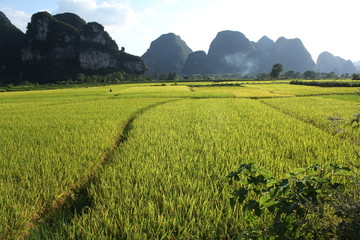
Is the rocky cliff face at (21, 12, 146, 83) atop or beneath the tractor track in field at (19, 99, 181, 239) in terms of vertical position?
atop

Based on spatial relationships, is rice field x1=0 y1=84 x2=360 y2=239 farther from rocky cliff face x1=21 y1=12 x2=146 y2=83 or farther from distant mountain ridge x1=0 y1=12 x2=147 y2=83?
distant mountain ridge x1=0 y1=12 x2=147 y2=83

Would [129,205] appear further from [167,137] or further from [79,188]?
[167,137]

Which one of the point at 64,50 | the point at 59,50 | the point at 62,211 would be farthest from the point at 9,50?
the point at 62,211

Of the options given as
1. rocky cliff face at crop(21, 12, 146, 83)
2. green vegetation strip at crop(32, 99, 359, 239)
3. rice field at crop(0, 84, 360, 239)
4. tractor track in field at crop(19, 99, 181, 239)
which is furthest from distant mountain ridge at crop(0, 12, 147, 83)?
tractor track in field at crop(19, 99, 181, 239)

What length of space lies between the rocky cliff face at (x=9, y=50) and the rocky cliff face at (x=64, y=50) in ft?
22.8

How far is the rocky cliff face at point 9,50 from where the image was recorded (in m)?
113

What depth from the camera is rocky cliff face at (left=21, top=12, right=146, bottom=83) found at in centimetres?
11788

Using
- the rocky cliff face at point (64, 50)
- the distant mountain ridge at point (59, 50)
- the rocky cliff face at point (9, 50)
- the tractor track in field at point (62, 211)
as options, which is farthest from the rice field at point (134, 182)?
the rocky cliff face at point (9, 50)

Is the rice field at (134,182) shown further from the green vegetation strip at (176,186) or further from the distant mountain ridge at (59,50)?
the distant mountain ridge at (59,50)

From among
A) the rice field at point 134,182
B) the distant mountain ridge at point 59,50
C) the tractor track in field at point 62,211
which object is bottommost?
the tractor track in field at point 62,211

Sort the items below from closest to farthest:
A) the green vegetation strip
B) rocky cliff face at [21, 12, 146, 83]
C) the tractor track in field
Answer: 1. the green vegetation strip
2. the tractor track in field
3. rocky cliff face at [21, 12, 146, 83]

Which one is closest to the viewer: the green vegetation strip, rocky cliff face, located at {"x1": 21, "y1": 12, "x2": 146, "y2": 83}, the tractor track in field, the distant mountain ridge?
the green vegetation strip

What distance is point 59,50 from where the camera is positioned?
124 m

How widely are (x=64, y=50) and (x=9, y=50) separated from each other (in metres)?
38.9
